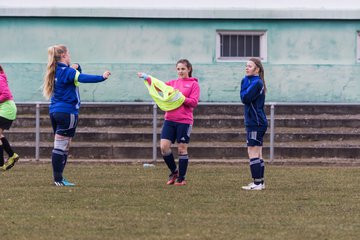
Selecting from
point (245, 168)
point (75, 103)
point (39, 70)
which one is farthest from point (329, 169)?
point (39, 70)

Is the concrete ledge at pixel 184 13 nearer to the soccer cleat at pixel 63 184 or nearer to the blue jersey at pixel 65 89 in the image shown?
the blue jersey at pixel 65 89

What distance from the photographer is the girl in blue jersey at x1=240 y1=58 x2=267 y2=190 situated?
13.0 meters

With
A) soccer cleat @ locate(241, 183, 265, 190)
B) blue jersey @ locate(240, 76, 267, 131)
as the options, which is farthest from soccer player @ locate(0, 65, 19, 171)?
blue jersey @ locate(240, 76, 267, 131)

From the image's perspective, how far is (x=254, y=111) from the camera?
13.0m

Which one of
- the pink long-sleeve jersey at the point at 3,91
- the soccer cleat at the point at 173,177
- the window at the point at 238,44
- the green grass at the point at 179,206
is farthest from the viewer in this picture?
the window at the point at 238,44

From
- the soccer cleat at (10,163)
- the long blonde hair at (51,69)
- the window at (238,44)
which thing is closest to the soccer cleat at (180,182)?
the long blonde hair at (51,69)

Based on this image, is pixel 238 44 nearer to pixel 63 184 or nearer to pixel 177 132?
pixel 177 132

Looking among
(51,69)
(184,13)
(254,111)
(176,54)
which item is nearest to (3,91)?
(51,69)

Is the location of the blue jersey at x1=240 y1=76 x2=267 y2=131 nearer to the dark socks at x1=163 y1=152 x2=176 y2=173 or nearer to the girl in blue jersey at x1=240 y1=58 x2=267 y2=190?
the girl in blue jersey at x1=240 y1=58 x2=267 y2=190

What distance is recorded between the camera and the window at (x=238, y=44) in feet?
74.0

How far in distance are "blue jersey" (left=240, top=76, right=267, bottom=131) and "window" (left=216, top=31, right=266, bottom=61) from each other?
9456mm

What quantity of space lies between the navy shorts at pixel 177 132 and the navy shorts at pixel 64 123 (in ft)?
4.11

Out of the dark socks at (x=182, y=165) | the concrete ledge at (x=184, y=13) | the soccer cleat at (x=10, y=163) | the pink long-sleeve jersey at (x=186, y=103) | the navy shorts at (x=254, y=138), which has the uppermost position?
the concrete ledge at (x=184, y=13)

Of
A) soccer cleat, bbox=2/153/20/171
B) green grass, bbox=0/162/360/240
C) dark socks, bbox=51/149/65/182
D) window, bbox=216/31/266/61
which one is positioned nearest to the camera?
green grass, bbox=0/162/360/240
